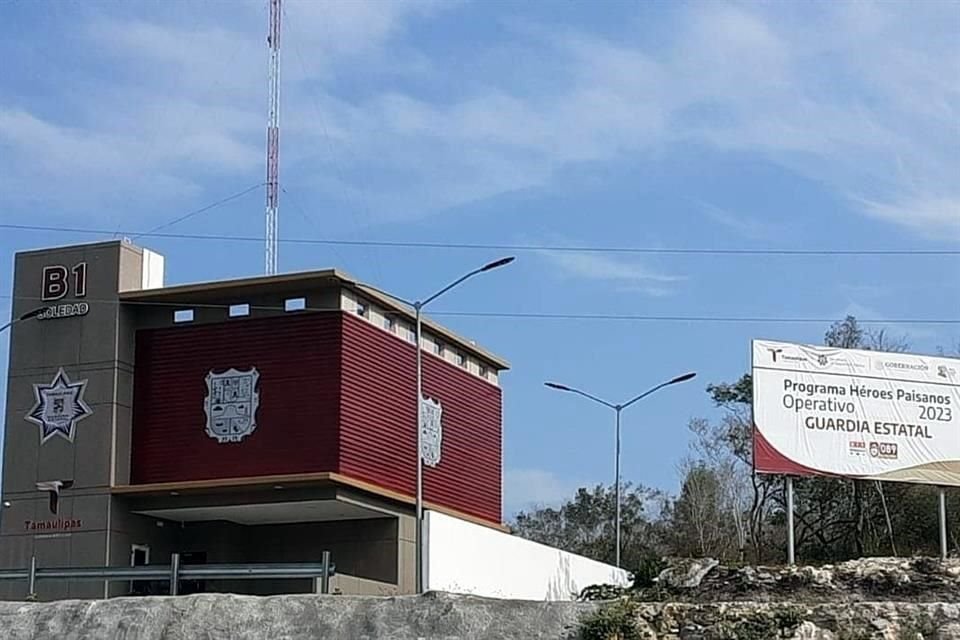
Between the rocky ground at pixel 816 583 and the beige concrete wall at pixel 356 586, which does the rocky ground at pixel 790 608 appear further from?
the beige concrete wall at pixel 356 586

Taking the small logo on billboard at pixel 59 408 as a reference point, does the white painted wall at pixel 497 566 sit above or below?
below

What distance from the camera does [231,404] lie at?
45.3 meters

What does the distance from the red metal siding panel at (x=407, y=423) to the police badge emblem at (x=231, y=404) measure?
2.85 m

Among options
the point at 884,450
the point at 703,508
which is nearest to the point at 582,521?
the point at 703,508

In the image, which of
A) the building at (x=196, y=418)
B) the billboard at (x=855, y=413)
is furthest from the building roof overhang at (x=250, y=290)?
the billboard at (x=855, y=413)

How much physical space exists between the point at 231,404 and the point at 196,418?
3.83 ft

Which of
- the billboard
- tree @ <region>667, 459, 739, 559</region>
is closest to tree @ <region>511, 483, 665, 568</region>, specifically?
tree @ <region>667, 459, 739, 559</region>

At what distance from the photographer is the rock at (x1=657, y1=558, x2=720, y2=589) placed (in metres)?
22.5

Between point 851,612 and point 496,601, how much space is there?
15.1 feet

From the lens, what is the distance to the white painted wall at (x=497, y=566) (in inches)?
1619

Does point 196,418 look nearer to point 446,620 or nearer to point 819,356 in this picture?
point 819,356

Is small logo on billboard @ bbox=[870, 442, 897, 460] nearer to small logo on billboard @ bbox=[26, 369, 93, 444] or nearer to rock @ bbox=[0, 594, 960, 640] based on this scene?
rock @ bbox=[0, 594, 960, 640]

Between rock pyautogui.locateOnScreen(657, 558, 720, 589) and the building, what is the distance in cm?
2070

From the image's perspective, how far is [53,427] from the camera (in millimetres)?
45781
